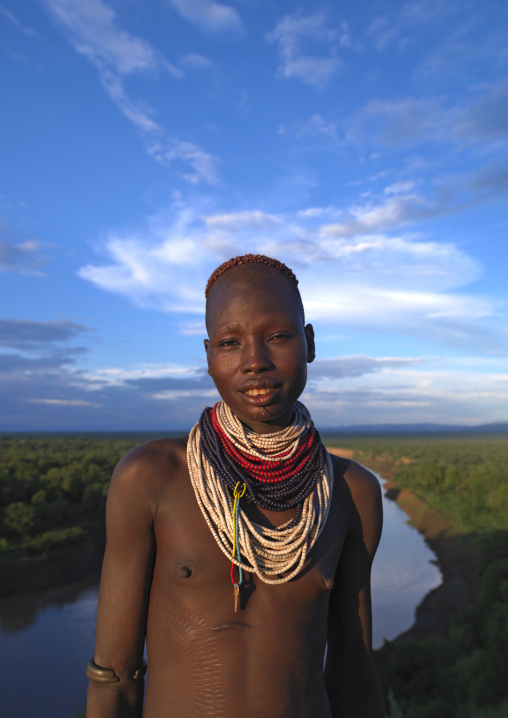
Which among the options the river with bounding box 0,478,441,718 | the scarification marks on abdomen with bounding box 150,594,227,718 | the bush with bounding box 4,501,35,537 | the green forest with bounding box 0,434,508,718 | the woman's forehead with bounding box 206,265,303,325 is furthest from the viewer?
the bush with bounding box 4,501,35,537

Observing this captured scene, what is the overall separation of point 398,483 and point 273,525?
46.2m

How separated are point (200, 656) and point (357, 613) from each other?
873mm

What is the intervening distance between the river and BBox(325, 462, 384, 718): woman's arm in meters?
12.9

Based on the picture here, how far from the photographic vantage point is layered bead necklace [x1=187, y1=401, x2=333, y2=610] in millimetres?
2082

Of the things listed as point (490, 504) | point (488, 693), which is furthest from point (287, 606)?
point (490, 504)

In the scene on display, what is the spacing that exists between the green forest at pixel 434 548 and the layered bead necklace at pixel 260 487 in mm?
7659

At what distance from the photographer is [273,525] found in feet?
7.32

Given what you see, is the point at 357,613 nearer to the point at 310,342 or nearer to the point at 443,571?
the point at 310,342

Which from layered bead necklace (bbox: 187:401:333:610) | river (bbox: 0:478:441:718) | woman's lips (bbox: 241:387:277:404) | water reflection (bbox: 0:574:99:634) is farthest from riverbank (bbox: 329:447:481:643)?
woman's lips (bbox: 241:387:277:404)

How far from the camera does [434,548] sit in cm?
2756

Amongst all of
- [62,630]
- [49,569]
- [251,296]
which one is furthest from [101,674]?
[49,569]

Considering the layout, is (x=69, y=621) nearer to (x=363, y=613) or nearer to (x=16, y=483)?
(x=16, y=483)

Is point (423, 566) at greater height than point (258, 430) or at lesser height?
lesser

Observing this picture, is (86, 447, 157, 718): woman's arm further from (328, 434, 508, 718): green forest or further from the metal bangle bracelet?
(328, 434, 508, 718): green forest
